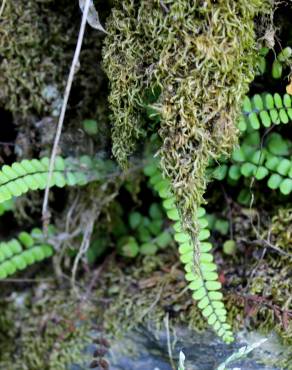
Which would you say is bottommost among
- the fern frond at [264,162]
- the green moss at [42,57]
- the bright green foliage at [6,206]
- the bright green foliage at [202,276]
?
the bright green foliage at [202,276]

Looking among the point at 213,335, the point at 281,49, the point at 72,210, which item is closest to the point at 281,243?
the point at 213,335

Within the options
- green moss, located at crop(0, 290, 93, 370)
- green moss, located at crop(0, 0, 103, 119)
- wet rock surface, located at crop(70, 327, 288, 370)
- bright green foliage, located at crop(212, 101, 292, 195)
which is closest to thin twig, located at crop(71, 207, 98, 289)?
green moss, located at crop(0, 290, 93, 370)

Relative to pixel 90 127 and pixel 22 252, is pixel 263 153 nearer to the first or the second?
pixel 90 127

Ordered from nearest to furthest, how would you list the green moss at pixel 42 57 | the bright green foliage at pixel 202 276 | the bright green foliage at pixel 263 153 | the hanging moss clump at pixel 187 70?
the hanging moss clump at pixel 187 70, the bright green foliage at pixel 202 276, the bright green foliage at pixel 263 153, the green moss at pixel 42 57

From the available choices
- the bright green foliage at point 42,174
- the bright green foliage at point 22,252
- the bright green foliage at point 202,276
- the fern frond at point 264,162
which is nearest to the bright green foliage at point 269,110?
the fern frond at point 264,162

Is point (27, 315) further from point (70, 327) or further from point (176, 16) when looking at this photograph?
point (176, 16)

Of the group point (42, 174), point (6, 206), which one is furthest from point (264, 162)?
point (6, 206)

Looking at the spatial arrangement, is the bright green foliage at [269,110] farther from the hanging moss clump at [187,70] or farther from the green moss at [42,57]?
the green moss at [42,57]
